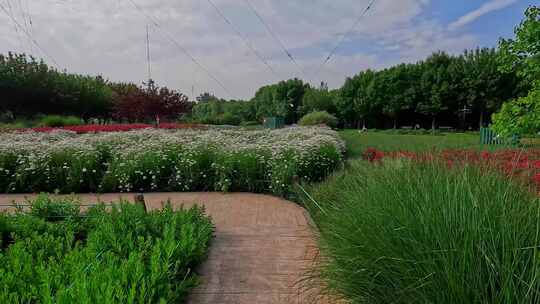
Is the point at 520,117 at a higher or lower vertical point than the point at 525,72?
lower

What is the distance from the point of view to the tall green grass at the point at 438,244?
133cm

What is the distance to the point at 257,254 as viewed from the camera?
9.11 feet

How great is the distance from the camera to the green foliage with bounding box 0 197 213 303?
62.6 inches

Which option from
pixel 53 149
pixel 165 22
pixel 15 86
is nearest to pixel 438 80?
pixel 165 22

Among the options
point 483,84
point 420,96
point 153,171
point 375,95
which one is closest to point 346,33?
point 153,171

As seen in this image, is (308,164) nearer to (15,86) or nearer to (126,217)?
(126,217)

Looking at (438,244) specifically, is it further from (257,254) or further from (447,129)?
(447,129)

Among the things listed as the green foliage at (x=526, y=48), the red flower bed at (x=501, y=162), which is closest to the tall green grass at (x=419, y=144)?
the red flower bed at (x=501, y=162)

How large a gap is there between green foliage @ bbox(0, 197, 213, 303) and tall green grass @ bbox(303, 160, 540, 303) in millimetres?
1040

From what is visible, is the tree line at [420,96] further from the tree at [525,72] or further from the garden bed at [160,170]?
the tree at [525,72]

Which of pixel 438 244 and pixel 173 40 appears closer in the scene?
pixel 438 244

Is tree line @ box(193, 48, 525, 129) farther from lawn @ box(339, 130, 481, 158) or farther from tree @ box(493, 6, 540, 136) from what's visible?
tree @ box(493, 6, 540, 136)

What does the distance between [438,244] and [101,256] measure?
2.15 meters

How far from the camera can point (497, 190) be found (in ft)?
5.72
